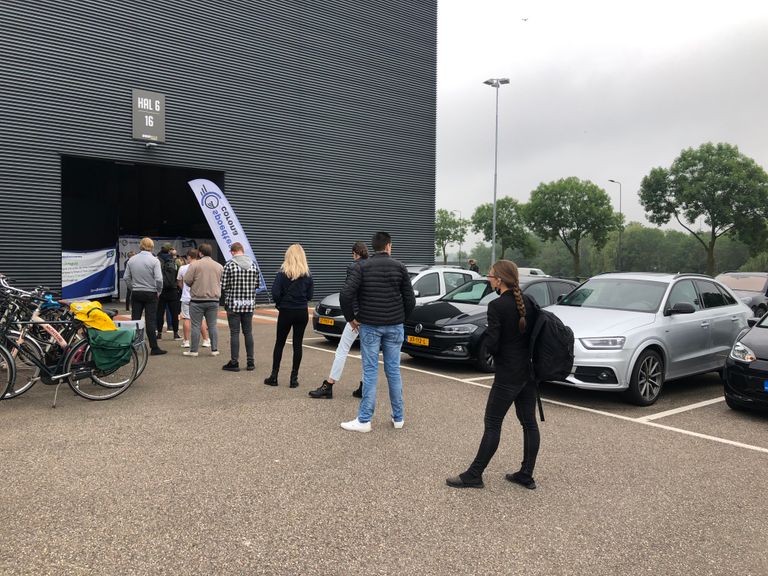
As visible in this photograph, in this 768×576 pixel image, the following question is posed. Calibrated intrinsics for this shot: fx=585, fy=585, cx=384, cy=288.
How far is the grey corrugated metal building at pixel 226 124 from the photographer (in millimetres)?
16109

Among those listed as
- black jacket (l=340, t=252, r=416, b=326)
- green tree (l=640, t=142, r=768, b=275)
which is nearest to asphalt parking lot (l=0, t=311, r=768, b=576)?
black jacket (l=340, t=252, r=416, b=326)

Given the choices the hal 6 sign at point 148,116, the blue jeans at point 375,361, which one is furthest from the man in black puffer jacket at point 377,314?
the hal 6 sign at point 148,116

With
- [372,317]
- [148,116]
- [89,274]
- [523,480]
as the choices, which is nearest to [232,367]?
[372,317]

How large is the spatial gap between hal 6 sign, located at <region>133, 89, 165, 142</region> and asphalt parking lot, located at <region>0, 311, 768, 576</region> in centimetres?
1291

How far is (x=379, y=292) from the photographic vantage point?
5484mm

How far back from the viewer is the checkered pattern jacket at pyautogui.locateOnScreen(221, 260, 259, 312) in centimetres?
825

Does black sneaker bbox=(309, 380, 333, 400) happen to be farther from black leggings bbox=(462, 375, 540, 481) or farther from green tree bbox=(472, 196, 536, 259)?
green tree bbox=(472, 196, 536, 259)

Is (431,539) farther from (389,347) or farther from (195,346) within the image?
(195,346)

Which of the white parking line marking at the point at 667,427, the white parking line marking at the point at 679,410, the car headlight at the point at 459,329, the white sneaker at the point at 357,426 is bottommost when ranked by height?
the white parking line marking at the point at 679,410

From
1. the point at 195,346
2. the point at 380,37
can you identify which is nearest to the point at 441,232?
the point at 380,37

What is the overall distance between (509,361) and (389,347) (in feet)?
5.58

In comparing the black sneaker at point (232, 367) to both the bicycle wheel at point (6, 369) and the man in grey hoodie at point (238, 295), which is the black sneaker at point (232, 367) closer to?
the man in grey hoodie at point (238, 295)

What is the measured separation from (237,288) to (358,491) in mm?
4810

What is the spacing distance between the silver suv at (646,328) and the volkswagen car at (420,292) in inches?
121
